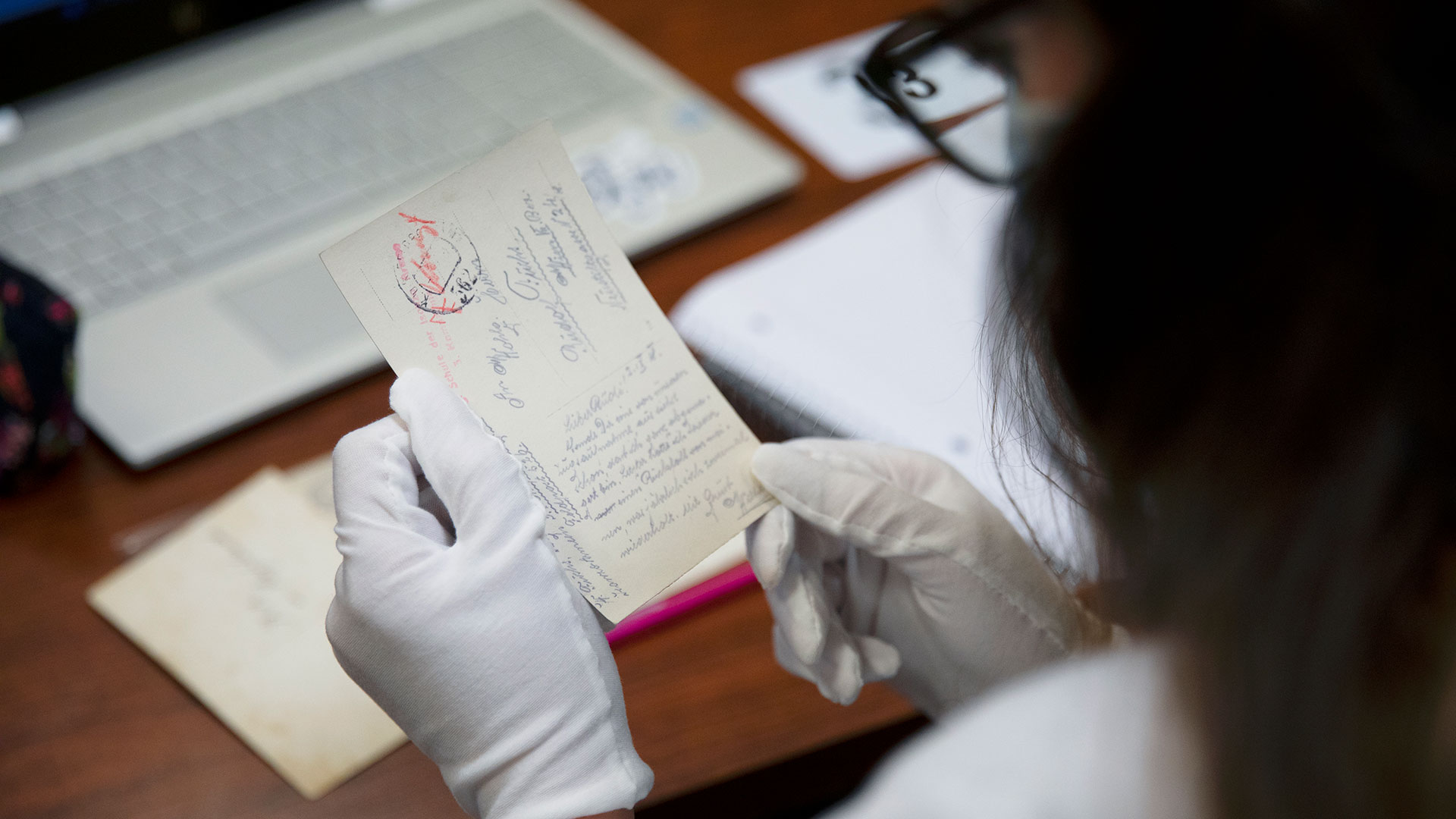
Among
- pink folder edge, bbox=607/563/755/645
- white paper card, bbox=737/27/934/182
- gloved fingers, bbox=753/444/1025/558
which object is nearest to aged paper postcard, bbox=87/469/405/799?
pink folder edge, bbox=607/563/755/645

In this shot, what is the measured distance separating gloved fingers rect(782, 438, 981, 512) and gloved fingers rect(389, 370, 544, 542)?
0.51 feet

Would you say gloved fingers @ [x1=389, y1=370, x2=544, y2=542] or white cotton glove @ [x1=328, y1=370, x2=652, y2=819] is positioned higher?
gloved fingers @ [x1=389, y1=370, x2=544, y2=542]

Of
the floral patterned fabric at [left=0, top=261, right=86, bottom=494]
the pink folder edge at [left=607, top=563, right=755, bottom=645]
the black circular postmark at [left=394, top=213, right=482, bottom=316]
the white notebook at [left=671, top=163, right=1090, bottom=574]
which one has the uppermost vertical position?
the black circular postmark at [left=394, top=213, right=482, bottom=316]

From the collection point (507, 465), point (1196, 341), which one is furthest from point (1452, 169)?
point (507, 465)

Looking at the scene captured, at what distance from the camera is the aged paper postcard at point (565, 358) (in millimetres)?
424

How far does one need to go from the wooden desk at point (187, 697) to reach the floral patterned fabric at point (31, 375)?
30 millimetres

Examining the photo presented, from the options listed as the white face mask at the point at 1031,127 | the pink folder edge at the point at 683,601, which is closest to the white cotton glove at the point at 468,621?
the pink folder edge at the point at 683,601

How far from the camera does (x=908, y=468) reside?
1.78 feet

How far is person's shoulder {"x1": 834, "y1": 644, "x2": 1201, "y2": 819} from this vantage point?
1.08ft

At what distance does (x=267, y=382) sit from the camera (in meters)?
0.67

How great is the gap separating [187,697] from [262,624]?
5 cm

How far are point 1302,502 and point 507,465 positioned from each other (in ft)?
0.96

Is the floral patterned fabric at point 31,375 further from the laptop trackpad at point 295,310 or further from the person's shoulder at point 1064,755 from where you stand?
the person's shoulder at point 1064,755

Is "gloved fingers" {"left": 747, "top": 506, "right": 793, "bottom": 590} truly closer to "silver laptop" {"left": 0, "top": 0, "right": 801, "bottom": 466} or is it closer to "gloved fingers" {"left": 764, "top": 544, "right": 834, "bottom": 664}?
"gloved fingers" {"left": 764, "top": 544, "right": 834, "bottom": 664}
